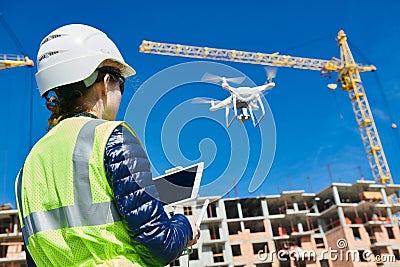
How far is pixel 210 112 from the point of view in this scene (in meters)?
1.37

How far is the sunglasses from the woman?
0.06 ft

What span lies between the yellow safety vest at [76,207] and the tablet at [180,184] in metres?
0.23

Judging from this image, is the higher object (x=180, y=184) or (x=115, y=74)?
(x=115, y=74)

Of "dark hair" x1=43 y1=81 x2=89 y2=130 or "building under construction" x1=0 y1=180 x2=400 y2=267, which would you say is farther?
"building under construction" x1=0 y1=180 x2=400 y2=267

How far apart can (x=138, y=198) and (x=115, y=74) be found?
46 centimetres

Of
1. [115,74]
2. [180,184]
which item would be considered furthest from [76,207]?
[115,74]

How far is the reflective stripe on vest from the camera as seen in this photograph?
3.65 ft

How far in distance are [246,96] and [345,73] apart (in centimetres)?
5326

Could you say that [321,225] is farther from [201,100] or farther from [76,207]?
[76,207]

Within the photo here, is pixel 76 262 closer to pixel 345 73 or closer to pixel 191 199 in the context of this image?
pixel 191 199

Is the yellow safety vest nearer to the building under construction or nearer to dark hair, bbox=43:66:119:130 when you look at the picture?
dark hair, bbox=43:66:119:130

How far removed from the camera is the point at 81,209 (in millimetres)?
1123

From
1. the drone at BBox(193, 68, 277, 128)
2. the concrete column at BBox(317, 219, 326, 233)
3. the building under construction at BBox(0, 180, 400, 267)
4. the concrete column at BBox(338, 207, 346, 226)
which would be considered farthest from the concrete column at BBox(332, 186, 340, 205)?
the drone at BBox(193, 68, 277, 128)

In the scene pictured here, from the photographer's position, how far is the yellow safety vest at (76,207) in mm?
1100
